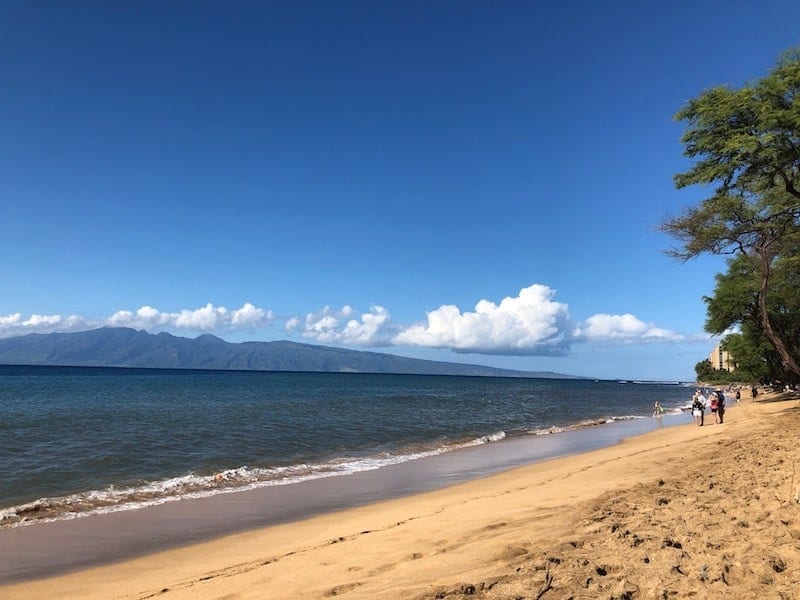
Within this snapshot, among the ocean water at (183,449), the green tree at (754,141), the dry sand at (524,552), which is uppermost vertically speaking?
the green tree at (754,141)

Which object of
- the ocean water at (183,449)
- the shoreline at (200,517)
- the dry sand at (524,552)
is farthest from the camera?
the ocean water at (183,449)

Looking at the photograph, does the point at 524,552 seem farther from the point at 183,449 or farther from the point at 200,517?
the point at 183,449

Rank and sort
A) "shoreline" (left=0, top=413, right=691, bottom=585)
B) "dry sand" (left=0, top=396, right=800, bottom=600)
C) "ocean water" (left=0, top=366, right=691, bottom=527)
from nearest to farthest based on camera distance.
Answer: "dry sand" (left=0, top=396, right=800, bottom=600) → "shoreline" (left=0, top=413, right=691, bottom=585) → "ocean water" (left=0, top=366, right=691, bottom=527)

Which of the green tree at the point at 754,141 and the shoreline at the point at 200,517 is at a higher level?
the green tree at the point at 754,141

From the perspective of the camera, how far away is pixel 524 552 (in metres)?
6.18

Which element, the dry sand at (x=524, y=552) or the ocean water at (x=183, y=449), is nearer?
the dry sand at (x=524, y=552)

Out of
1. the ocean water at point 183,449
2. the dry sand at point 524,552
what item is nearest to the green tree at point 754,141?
the dry sand at point 524,552

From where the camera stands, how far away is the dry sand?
200 inches

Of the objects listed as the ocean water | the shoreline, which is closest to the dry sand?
the shoreline

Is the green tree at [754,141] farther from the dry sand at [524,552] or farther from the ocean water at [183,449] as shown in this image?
the ocean water at [183,449]

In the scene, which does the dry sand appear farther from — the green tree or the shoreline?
the green tree

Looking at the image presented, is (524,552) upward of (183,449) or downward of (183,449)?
upward

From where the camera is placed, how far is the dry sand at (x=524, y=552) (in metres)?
5.07

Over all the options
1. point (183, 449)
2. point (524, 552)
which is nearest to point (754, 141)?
point (524, 552)
